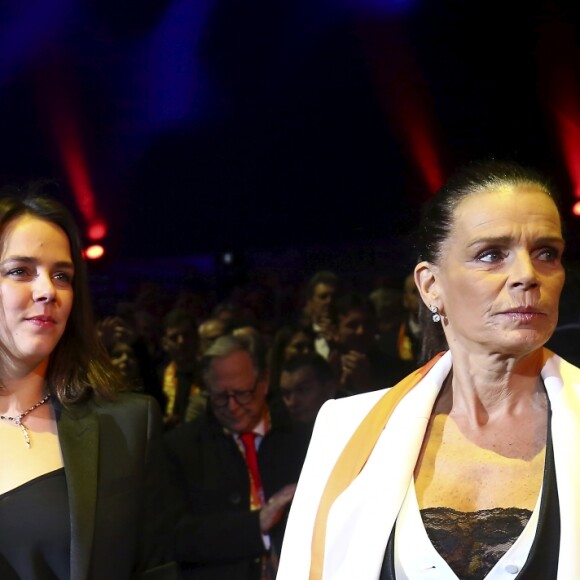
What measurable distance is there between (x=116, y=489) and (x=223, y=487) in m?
0.99

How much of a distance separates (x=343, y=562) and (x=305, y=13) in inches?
103

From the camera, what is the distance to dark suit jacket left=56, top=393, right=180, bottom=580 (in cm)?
199

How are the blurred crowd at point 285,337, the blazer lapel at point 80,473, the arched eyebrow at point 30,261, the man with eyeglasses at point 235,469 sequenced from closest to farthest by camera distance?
the blazer lapel at point 80,473 → the arched eyebrow at point 30,261 → the man with eyeglasses at point 235,469 → the blurred crowd at point 285,337

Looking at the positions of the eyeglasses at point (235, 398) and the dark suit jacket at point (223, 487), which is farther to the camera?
the eyeglasses at point (235, 398)

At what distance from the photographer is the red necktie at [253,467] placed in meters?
3.02

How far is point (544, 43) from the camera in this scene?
362 cm

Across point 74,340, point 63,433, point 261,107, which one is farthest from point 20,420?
point 261,107

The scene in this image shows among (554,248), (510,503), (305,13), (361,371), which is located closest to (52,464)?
(510,503)

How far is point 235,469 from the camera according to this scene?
3.04 m

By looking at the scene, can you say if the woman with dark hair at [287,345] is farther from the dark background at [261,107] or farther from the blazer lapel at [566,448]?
the blazer lapel at [566,448]

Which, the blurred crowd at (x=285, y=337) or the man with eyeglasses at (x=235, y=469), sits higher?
the blurred crowd at (x=285, y=337)

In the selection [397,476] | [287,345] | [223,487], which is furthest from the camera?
[287,345]

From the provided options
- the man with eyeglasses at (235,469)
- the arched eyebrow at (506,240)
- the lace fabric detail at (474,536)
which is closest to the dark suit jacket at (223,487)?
the man with eyeglasses at (235,469)

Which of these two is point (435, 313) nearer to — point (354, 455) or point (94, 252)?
point (354, 455)
